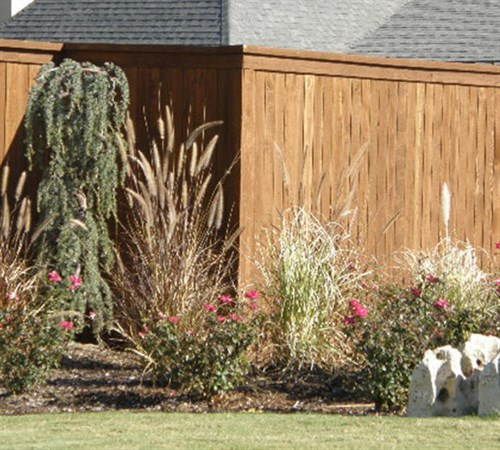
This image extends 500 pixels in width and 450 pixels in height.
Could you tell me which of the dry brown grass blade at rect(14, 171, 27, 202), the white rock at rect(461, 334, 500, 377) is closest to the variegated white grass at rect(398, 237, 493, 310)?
the white rock at rect(461, 334, 500, 377)

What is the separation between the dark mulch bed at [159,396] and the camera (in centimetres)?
960

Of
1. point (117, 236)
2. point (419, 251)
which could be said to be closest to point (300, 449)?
point (117, 236)

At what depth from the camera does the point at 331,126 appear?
41.0ft

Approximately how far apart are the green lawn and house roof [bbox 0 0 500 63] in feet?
52.6

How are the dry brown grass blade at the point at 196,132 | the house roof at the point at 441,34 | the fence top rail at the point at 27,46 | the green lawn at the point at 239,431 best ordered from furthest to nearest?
1. the house roof at the point at 441,34
2. the fence top rail at the point at 27,46
3. the dry brown grass blade at the point at 196,132
4. the green lawn at the point at 239,431

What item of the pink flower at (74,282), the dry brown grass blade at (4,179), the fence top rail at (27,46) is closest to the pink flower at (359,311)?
the pink flower at (74,282)

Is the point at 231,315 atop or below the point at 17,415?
atop

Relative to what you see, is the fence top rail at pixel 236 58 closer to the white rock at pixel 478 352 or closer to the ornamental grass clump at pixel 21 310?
the ornamental grass clump at pixel 21 310

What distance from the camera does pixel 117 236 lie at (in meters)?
12.2

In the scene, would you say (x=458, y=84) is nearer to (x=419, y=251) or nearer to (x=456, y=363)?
(x=419, y=251)

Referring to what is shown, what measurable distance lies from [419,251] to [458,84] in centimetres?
165

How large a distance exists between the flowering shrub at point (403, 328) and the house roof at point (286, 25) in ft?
46.9

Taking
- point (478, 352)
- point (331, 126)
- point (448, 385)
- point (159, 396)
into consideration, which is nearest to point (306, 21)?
point (331, 126)

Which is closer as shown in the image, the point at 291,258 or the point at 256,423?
the point at 256,423
